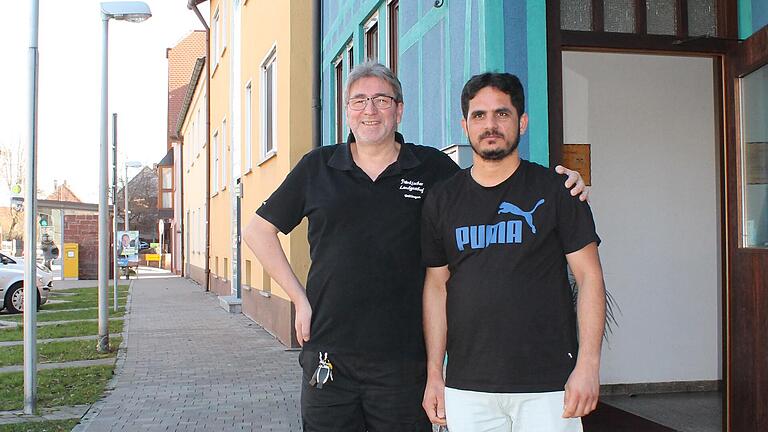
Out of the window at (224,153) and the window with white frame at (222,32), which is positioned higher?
the window with white frame at (222,32)

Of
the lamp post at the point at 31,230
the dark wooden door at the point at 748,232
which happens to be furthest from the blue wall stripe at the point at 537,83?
the lamp post at the point at 31,230

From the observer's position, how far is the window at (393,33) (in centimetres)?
883

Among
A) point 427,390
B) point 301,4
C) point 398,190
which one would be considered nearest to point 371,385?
point 427,390

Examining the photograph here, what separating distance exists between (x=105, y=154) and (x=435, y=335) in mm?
10090

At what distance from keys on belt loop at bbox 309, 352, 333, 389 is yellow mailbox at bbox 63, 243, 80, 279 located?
1417 inches

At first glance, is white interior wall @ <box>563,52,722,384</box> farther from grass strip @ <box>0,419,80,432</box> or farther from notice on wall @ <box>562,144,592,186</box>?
grass strip @ <box>0,419,80,432</box>

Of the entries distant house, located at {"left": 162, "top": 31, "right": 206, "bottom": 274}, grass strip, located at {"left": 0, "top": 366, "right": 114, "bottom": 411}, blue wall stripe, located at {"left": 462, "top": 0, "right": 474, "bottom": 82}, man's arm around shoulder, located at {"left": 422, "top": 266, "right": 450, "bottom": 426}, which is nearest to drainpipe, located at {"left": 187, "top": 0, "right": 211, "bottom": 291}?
grass strip, located at {"left": 0, "top": 366, "right": 114, "bottom": 411}

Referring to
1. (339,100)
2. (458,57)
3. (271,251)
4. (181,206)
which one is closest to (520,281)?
(271,251)

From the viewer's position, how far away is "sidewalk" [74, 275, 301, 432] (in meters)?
7.34

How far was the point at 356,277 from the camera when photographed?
3.26 metres

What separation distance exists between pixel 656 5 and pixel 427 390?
3.57m

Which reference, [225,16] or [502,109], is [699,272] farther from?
[225,16]

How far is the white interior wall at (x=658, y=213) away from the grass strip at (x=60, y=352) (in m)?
6.96

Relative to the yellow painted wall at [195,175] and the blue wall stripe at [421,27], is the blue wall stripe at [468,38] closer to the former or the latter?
the blue wall stripe at [421,27]
